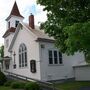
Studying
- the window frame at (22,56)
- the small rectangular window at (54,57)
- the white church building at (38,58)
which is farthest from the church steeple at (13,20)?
the small rectangular window at (54,57)

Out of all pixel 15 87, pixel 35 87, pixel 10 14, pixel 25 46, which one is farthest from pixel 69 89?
pixel 10 14

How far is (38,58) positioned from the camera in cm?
2842

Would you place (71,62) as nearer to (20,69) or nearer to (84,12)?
(20,69)

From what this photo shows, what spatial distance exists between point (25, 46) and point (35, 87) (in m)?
10.6

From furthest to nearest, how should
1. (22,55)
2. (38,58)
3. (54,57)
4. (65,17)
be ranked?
(22,55), (54,57), (38,58), (65,17)

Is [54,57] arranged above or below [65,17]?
below

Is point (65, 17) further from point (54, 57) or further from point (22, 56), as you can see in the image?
point (22, 56)

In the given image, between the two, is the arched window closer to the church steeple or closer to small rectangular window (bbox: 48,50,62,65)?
small rectangular window (bbox: 48,50,62,65)

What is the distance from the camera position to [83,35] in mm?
13695

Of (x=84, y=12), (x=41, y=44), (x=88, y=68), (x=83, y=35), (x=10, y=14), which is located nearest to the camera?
(x=83, y=35)

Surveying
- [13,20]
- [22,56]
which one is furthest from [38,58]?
[13,20]

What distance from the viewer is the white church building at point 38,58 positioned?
93.7ft

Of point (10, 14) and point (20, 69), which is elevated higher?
point (10, 14)

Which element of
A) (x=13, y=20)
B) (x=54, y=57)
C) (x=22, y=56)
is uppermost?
(x=13, y=20)
